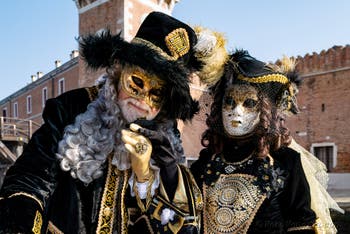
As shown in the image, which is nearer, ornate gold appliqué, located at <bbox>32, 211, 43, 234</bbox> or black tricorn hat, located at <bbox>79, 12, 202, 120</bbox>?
ornate gold appliqué, located at <bbox>32, 211, 43, 234</bbox>

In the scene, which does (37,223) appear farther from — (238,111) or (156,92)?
(238,111)

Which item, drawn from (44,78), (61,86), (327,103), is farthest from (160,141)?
(44,78)

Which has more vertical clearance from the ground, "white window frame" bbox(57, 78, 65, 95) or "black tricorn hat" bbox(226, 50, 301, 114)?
"white window frame" bbox(57, 78, 65, 95)

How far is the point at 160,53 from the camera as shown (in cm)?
Result: 196

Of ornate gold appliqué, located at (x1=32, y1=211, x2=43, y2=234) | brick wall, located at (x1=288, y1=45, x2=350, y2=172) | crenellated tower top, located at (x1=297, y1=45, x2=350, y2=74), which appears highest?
crenellated tower top, located at (x1=297, y1=45, x2=350, y2=74)

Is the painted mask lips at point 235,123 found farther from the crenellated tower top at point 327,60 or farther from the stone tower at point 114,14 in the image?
the crenellated tower top at point 327,60

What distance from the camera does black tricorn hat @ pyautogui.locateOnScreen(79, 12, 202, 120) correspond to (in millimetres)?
1920

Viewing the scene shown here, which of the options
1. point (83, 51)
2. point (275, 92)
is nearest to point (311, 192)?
point (275, 92)

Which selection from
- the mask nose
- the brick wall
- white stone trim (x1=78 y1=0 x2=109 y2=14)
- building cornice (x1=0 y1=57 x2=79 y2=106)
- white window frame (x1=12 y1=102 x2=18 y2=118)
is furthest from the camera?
white window frame (x1=12 y1=102 x2=18 y2=118)

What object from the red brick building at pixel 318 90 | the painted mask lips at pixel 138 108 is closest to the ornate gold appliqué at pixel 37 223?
the painted mask lips at pixel 138 108

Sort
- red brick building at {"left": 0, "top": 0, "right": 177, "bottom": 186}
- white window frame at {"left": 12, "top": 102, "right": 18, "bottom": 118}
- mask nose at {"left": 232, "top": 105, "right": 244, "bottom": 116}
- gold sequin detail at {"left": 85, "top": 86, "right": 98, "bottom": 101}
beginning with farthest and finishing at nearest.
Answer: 1. white window frame at {"left": 12, "top": 102, "right": 18, "bottom": 118}
2. red brick building at {"left": 0, "top": 0, "right": 177, "bottom": 186}
3. mask nose at {"left": 232, "top": 105, "right": 244, "bottom": 116}
4. gold sequin detail at {"left": 85, "top": 86, "right": 98, "bottom": 101}

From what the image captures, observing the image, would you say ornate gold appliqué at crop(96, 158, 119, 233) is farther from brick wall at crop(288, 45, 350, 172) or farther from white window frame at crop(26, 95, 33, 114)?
white window frame at crop(26, 95, 33, 114)

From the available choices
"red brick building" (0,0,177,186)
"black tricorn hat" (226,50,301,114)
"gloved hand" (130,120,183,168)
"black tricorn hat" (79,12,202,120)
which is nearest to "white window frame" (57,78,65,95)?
"red brick building" (0,0,177,186)

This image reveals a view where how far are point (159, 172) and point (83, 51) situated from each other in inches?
29.8
